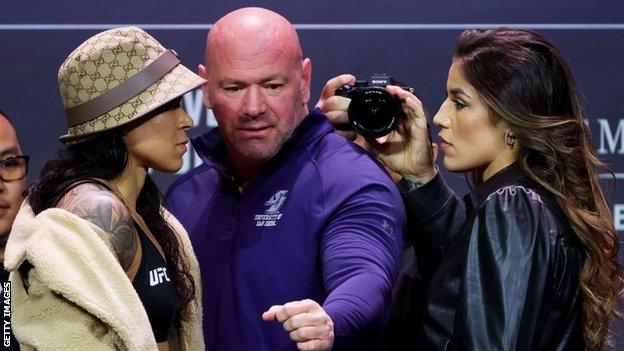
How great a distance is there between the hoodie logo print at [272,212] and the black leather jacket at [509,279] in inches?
13.2

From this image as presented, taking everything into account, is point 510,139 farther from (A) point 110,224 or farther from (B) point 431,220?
(A) point 110,224

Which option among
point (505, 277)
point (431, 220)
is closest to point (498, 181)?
point (505, 277)

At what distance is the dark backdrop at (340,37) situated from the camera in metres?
3.01

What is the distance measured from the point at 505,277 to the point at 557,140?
257mm

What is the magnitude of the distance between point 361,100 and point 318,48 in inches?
31.5

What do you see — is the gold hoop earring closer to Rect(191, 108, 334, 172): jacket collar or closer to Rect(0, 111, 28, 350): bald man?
Rect(191, 108, 334, 172): jacket collar

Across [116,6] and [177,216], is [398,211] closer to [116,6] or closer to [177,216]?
[177,216]

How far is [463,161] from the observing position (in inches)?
77.0

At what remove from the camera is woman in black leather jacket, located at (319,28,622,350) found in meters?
1.72

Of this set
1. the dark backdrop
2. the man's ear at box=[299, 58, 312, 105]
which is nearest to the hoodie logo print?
the man's ear at box=[299, 58, 312, 105]

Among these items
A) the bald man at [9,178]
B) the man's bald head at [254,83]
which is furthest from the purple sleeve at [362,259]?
the bald man at [9,178]

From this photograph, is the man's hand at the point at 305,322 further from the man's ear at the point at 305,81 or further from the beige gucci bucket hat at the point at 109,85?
the man's ear at the point at 305,81

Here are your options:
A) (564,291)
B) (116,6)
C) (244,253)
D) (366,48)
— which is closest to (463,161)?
(564,291)

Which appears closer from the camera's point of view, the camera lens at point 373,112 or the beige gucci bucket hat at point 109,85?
the beige gucci bucket hat at point 109,85
